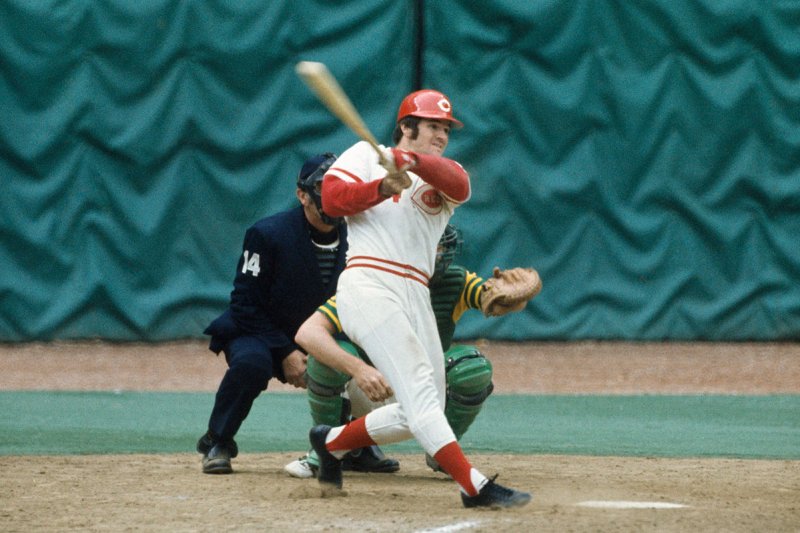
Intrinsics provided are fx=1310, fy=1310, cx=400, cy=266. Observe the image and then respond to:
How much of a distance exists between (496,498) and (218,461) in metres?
1.53

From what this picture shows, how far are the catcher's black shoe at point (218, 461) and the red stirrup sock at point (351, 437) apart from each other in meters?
0.79

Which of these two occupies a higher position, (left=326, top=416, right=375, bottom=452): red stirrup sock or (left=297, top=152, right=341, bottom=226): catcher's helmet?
(left=297, top=152, right=341, bottom=226): catcher's helmet

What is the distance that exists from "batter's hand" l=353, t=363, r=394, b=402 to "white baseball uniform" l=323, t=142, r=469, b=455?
0.15 feet

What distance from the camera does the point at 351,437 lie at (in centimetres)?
484

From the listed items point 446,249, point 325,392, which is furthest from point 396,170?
point 325,392

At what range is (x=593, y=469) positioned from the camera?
5.82 meters

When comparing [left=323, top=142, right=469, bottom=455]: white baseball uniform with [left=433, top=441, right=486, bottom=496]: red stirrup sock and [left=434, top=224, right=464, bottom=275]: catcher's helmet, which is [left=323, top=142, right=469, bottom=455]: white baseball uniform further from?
[left=434, top=224, right=464, bottom=275]: catcher's helmet

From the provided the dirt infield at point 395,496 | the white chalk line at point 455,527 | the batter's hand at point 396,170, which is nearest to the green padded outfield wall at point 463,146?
the dirt infield at point 395,496

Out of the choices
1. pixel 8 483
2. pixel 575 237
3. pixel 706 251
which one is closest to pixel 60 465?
pixel 8 483

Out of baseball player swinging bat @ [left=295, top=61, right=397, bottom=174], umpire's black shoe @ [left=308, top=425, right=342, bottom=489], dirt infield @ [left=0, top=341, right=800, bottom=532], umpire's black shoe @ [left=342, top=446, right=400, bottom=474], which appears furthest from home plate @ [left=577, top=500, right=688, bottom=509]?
baseball player swinging bat @ [left=295, top=61, right=397, bottom=174]

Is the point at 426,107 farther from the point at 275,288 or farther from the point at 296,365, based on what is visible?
the point at 296,365

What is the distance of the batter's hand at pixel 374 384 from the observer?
15.3 feet

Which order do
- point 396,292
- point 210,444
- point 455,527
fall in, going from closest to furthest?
point 455,527
point 396,292
point 210,444

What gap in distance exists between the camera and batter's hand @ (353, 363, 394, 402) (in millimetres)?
4648
